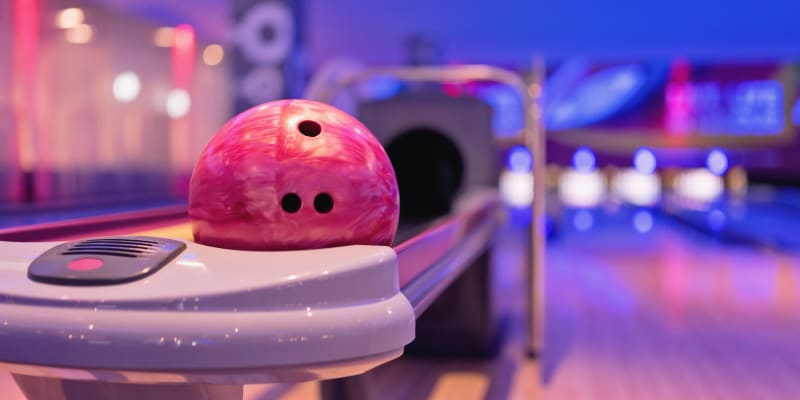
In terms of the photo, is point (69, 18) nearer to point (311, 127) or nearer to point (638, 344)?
point (638, 344)

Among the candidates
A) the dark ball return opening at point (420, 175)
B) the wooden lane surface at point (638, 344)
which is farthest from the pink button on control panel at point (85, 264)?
the dark ball return opening at point (420, 175)

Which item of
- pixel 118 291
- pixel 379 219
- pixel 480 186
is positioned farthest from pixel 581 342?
pixel 118 291

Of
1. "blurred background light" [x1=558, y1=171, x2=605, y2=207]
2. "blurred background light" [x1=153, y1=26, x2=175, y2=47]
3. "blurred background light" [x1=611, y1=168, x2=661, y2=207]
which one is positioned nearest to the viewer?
"blurred background light" [x1=153, y1=26, x2=175, y2=47]

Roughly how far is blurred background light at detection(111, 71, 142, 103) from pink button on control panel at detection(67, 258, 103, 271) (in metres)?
8.78

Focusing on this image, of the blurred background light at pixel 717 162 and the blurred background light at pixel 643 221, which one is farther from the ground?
the blurred background light at pixel 717 162

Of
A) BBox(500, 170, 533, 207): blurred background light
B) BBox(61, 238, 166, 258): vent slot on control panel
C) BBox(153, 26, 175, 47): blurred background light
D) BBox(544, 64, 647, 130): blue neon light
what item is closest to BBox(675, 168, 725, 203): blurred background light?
BBox(544, 64, 647, 130): blue neon light

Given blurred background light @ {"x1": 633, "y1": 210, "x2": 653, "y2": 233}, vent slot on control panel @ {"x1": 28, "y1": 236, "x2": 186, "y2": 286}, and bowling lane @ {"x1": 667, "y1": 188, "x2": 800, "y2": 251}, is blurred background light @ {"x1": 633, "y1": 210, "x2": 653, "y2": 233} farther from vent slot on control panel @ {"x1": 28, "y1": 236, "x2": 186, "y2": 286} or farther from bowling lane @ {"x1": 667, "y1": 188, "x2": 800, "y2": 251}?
vent slot on control panel @ {"x1": 28, "y1": 236, "x2": 186, "y2": 286}

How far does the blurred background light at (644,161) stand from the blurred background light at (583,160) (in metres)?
0.68

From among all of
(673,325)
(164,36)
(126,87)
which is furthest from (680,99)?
(673,325)

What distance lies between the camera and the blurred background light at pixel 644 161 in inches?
492

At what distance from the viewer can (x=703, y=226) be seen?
902 centimetres

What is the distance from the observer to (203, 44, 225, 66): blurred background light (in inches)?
440

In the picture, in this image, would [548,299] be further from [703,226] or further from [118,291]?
[703,226]

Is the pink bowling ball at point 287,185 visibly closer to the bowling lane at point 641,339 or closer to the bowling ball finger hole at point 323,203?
the bowling ball finger hole at point 323,203
